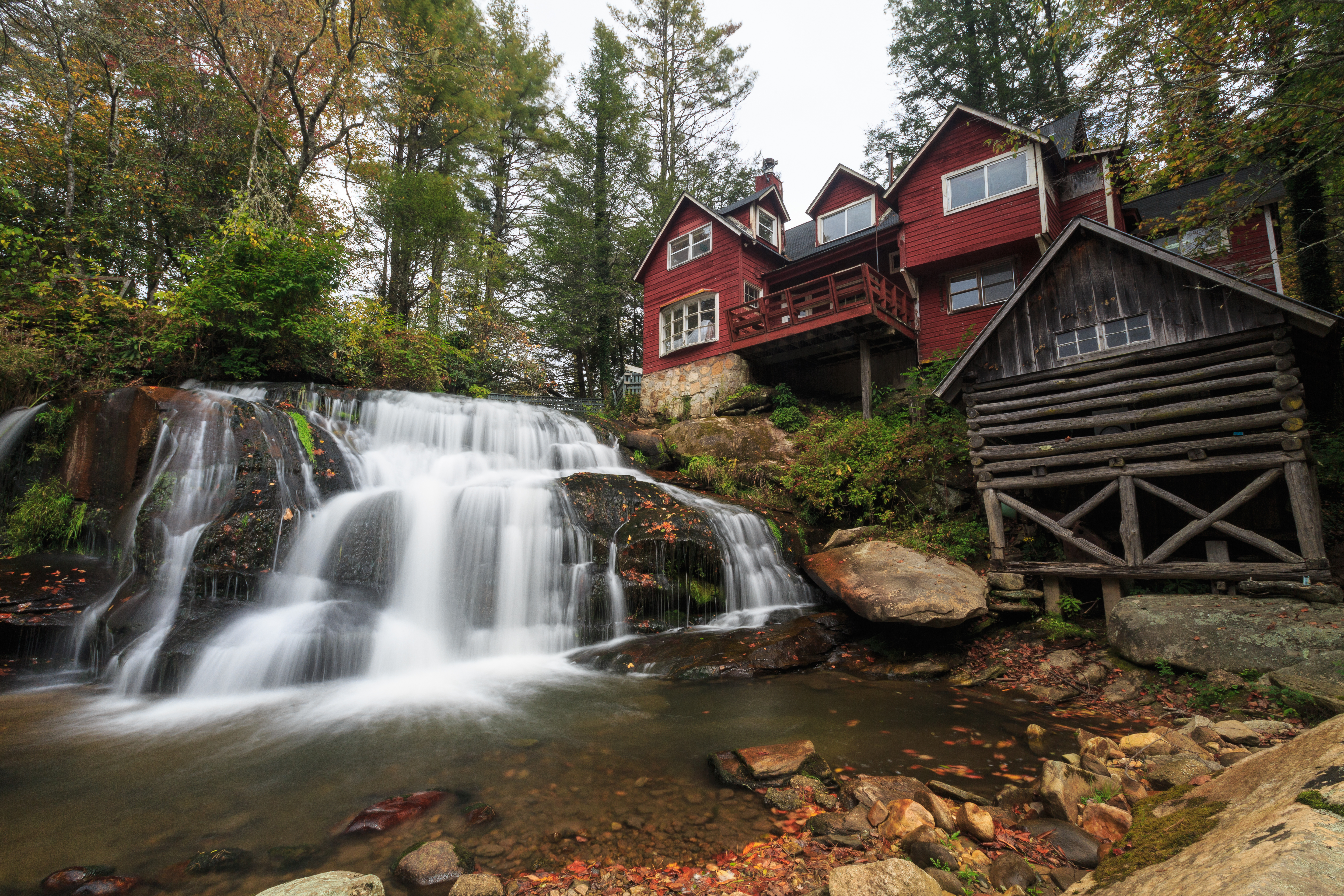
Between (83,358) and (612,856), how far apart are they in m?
14.7

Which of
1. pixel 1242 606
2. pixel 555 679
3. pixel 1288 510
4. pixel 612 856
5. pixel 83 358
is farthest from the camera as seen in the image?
pixel 83 358

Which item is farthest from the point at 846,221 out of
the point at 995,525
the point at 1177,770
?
the point at 1177,770

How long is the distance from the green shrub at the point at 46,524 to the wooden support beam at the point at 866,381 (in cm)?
1644

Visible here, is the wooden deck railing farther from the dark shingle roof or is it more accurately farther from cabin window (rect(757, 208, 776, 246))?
the dark shingle roof

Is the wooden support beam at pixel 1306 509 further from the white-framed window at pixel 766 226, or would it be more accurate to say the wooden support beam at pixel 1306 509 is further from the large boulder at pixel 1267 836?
the white-framed window at pixel 766 226

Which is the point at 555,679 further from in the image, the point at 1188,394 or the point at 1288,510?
the point at 1288,510

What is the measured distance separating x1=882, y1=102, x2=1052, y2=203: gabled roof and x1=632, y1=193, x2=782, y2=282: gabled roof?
4641 millimetres

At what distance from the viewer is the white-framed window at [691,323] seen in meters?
20.2

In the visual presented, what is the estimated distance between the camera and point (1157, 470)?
7.92 metres

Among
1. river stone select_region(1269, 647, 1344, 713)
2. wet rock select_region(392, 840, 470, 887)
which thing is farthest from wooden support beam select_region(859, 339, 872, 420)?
wet rock select_region(392, 840, 470, 887)

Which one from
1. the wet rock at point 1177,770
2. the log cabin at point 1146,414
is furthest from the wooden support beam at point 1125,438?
the wet rock at point 1177,770

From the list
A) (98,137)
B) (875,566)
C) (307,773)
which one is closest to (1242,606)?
(875,566)

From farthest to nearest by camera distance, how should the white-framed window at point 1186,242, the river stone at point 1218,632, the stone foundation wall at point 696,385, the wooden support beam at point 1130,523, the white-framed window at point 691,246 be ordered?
the white-framed window at point 691,246, the stone foundation wall at point 696,385, the white-framed window at point 1186,242, the wooden support beam at point 1130,523, the river stone at point 1218,632

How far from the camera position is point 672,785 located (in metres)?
4.09
